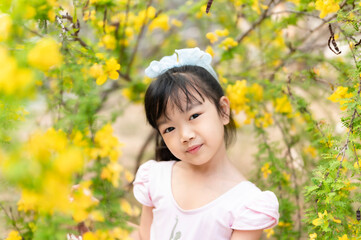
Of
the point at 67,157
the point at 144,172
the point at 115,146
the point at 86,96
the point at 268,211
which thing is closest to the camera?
the point at 67,157

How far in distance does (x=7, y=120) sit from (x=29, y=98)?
2.24 feet

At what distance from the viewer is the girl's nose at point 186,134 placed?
120 centimetres

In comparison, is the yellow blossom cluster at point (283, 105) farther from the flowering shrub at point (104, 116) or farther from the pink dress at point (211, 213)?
the pink dress at point (211, 213)

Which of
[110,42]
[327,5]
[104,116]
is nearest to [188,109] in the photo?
[327,5]

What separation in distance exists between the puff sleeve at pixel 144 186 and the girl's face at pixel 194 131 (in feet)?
0.97

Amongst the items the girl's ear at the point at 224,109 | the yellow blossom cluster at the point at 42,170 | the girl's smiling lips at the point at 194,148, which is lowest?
the girl's smiling lips at the point at 194,148

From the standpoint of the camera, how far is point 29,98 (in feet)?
1.70

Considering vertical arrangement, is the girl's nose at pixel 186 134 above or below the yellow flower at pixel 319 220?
above

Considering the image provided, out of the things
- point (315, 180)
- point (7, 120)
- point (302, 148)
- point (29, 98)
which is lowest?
point (302, 148)

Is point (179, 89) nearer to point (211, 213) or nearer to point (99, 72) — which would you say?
point (99, 72)

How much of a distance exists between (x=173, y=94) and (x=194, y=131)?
16cm

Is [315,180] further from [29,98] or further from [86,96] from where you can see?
[86,96]

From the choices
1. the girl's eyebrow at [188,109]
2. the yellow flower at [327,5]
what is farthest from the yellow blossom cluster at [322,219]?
the yellow flower at [327,5]

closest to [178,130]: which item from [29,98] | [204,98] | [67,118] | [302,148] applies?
[204,98]
